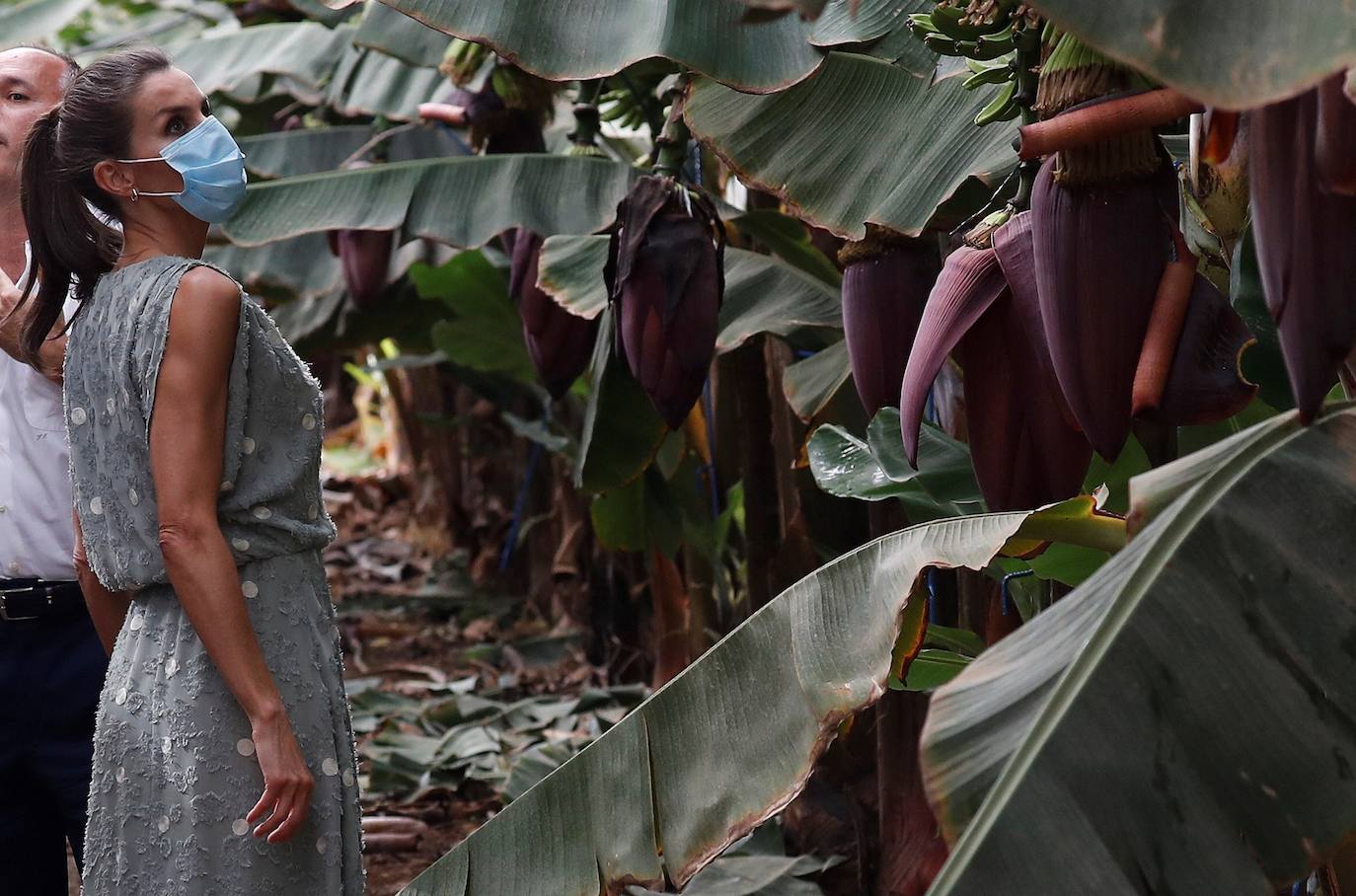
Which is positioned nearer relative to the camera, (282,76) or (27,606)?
(27,606)

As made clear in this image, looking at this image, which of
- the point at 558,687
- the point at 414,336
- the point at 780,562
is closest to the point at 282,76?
the point at 414,336

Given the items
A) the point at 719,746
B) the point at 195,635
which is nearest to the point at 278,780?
the point at 195,635

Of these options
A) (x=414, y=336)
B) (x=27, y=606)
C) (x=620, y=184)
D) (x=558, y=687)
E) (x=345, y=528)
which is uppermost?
(x=620, y=184)

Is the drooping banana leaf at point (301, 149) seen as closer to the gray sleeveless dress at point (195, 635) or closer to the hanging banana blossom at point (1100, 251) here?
the gray sleeveless dress at point (195, 635)

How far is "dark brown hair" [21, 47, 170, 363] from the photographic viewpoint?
1.28m

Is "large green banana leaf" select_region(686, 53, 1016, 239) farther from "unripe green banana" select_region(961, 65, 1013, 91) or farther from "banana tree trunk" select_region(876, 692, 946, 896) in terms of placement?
"banana tree trunk" select_region(876, 692, 946, 896)

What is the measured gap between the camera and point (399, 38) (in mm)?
2486

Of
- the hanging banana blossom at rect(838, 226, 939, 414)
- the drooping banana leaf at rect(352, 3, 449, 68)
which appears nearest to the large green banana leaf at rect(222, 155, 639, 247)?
the drooping banana leaf at rect(352, 3, 449, 68)

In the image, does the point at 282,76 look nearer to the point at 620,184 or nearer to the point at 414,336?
the point at 414,336

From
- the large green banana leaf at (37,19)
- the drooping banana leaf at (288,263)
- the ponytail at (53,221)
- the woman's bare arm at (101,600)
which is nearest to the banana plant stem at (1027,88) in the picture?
the ponytail at (53,221)

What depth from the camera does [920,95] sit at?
158 cm

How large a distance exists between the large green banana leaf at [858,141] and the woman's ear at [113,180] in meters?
0.65

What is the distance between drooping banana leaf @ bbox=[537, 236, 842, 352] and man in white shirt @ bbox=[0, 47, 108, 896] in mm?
679

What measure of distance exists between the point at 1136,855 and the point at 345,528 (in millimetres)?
6637
